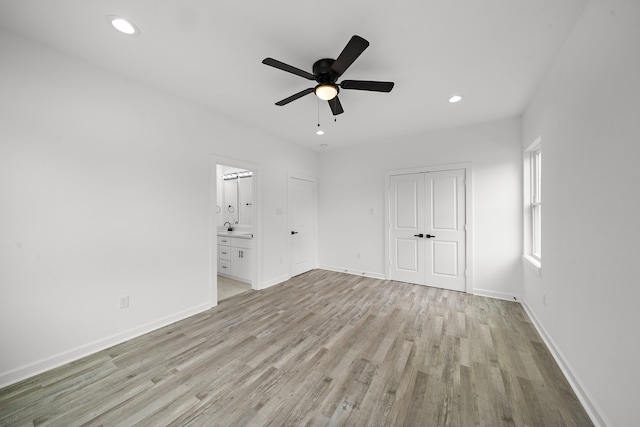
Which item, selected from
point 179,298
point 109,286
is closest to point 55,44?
point 109,286

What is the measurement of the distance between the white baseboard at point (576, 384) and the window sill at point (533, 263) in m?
0.58

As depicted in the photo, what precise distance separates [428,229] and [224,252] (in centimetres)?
395

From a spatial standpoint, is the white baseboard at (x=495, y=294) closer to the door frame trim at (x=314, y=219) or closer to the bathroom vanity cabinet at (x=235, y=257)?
the door frame trim at (x=314, y=219)

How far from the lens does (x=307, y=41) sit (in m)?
1.88

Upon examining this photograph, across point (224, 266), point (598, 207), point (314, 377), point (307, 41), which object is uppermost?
point (307, 41)

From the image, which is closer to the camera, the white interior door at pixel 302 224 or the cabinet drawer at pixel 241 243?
the cabinet drawer at pixel 241 243

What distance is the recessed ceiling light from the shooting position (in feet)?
5.50

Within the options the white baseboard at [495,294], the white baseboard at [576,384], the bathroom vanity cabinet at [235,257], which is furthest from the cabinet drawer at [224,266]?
the white baseboard at [576,384]

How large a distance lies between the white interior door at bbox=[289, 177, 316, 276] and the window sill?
144 inches

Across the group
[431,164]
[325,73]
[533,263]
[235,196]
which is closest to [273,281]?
[235,196]

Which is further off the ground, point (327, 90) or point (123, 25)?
point (123, 25)

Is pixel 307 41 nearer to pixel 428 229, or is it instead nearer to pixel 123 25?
pixel 123 25

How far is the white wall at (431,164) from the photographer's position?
3432mm

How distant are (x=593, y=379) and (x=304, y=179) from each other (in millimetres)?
4454
